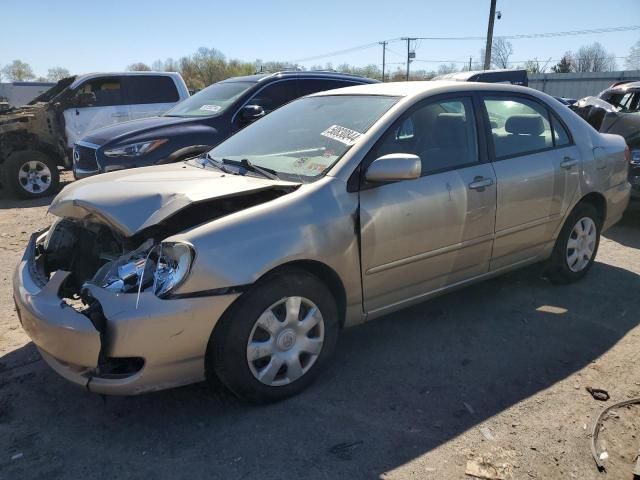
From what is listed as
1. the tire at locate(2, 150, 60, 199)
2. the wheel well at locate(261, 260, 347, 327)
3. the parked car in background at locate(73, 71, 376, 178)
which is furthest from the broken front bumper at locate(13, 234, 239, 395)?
the tire at locate(2, 150, 60, 199)

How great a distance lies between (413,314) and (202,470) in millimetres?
2160

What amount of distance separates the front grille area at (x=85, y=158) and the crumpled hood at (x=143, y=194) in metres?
3.88

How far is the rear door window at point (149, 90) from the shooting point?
988 cm

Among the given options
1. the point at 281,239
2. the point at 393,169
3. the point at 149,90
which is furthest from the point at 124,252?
the point at 149,90

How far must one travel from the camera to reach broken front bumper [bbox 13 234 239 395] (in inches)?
94.7

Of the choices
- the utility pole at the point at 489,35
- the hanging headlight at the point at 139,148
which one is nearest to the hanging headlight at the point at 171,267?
the hanging headlight at the point at 139,148

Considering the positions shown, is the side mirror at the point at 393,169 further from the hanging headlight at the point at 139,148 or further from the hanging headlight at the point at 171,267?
the hanging headlight at the point at 139,148

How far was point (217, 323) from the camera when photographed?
259cm

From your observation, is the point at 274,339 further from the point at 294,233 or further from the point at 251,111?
the point at 251,111

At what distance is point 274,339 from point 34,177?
808cm

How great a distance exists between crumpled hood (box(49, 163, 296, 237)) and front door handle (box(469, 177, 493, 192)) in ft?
4.24

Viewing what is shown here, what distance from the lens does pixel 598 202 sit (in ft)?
15.1

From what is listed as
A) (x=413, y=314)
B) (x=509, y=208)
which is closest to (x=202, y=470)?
(x=413, y=314)

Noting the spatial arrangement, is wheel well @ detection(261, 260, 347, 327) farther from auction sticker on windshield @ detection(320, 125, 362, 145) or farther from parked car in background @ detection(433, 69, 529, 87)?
parked car in background @ detection(433, 69, 529, 87)
